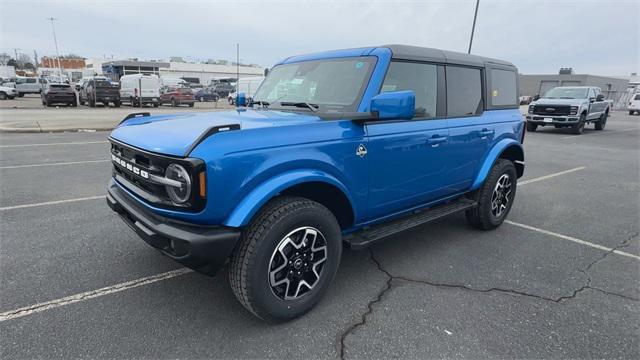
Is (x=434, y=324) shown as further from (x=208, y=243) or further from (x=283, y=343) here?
(x=208, y=243)

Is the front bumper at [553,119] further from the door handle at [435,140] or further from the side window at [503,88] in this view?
the door handle at [435,140]

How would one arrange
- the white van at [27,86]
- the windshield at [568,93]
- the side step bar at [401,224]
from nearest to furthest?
the side step bar at [401,224], the windshield at [568,93], the white van at [27,86]

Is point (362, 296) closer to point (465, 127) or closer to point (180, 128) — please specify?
point (180, 128)

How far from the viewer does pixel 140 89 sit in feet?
83.6

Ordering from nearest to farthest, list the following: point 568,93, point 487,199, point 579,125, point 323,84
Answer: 1. point 323,84
2. point 487,199
3. point 579,125
4. point 568,93

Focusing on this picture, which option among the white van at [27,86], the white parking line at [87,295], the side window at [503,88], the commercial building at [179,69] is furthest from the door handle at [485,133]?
the commercial building at [179,69]

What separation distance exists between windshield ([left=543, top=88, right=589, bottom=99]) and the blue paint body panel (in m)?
15.7

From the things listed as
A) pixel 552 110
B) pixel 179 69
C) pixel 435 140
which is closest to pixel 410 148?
pixel 435 140

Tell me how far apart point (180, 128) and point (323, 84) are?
1.36m

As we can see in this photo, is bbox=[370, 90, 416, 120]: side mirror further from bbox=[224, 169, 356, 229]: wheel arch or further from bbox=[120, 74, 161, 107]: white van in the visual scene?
bbox=[120, 74, 161, 107]: white van

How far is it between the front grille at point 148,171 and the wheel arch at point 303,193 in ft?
0.85

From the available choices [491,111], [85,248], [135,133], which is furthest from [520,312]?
[85,248]

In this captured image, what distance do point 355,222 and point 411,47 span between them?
174 centimetres

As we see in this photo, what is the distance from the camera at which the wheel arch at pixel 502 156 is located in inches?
167
